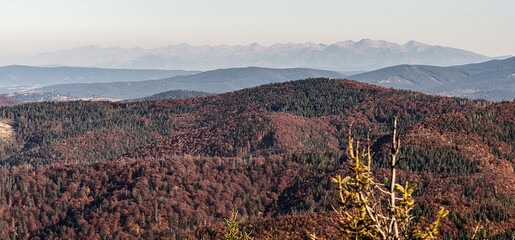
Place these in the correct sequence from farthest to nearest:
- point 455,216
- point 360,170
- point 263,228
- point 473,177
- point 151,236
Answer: point 473,177 → point 151,236 → point 263,228 → point 455,216 → point 360,170

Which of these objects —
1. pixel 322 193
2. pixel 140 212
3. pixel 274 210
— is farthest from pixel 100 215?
pixel 322 193

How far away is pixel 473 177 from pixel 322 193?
50.2 m

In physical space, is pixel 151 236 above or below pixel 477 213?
below

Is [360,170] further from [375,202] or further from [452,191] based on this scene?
[452,191]

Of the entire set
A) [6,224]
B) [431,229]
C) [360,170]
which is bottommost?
[6,224]

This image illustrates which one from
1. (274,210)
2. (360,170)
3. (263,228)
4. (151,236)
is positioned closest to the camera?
(360,170)

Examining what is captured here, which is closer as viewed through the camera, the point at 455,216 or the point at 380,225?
the point at 380,225

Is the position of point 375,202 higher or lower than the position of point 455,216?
higher

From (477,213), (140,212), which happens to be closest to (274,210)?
(140,212)

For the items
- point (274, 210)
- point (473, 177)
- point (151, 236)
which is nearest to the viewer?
point (151, 236)

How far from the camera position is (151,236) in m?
172

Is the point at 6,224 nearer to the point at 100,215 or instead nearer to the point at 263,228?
the point at 100,215

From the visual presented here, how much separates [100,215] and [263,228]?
265ft

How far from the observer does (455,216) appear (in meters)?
117
